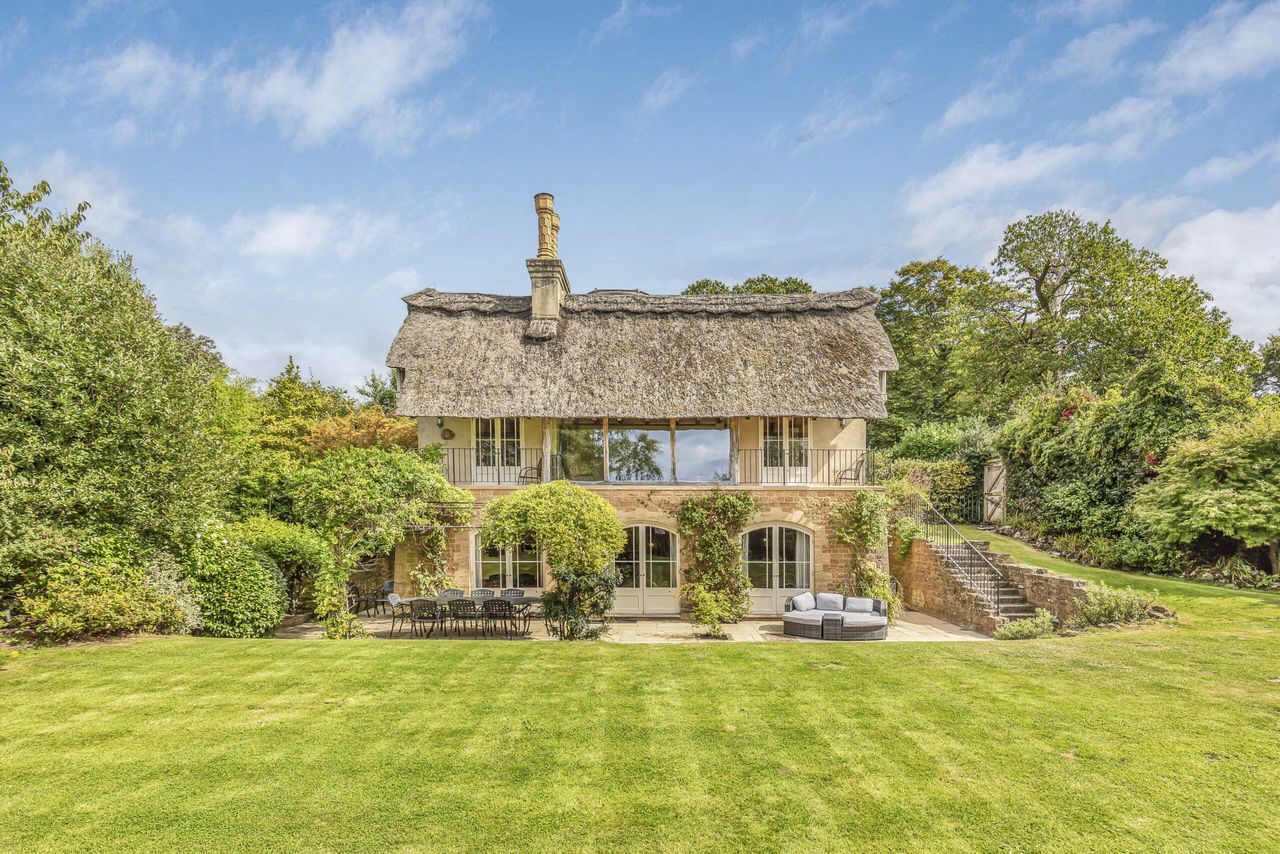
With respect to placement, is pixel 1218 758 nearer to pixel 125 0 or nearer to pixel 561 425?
pixel 561 425

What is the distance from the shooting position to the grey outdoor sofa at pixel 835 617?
11594 mm

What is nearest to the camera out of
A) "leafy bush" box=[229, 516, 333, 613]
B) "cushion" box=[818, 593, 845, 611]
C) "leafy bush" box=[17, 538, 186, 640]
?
"leafy bush" box=[17, 538, 186, 640]

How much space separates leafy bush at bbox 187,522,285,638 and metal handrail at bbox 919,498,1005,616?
15312 millimetres

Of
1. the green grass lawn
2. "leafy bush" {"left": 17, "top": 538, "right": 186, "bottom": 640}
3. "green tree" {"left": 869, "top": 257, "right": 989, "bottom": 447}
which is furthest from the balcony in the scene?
"green tree" {"left": 869, "top": 257, "right": 989, "bottom": 447}

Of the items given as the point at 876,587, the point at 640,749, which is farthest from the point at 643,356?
the point at 640,749

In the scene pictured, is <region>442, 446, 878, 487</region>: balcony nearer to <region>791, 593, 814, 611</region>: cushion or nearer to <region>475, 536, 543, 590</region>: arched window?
<region>475, 536, 543, 590</region>: arched window

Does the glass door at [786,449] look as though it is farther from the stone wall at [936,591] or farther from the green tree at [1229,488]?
the green tree at [1229,488]

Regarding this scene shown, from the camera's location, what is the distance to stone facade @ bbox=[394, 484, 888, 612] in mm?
14211

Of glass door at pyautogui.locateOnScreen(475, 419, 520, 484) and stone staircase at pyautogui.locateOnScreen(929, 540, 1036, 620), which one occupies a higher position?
glass door at pyautogui.locateOnScreen(475, 419, 520, 484)

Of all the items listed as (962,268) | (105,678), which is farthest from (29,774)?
(962,268)

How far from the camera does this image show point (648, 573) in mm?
14367

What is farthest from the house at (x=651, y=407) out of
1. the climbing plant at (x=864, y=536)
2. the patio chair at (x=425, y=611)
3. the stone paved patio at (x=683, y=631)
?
the patio chair at (x=425, y=611)

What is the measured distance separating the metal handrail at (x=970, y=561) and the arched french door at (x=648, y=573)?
279 inches

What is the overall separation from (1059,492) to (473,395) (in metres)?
17.6
